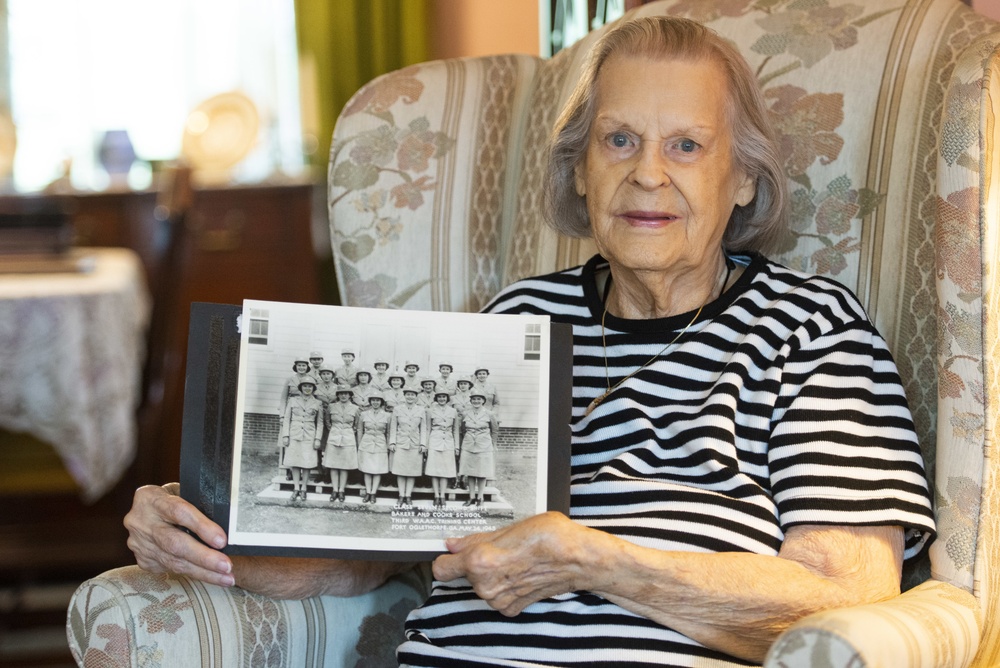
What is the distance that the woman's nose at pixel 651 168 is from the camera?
1255 millimetres

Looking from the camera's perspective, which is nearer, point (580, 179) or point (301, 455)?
point (301, 455)

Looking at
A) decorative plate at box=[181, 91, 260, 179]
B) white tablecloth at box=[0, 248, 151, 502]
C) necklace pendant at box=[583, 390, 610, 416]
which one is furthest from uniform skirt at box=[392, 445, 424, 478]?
decorative plate at box=[181, 91, 260, 179]

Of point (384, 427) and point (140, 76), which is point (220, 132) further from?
point (384, 427)

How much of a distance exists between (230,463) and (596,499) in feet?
1.29

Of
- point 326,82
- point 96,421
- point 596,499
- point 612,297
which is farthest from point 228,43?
point 596,499

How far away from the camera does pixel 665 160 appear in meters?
1.27

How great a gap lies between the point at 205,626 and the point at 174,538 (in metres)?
0.12

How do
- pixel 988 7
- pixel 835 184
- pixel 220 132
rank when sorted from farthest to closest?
pixel 220 132
pixel 988 7
pixel 835 184

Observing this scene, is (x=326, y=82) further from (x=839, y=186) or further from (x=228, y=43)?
(x=839, y=186)

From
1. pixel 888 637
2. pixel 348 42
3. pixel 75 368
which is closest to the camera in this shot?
pixel 888 637

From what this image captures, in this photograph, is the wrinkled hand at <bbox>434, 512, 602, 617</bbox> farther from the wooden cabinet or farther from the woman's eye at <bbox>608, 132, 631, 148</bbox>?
the wooden cabinet

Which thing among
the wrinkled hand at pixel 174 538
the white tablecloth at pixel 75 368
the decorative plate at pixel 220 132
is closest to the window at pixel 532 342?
the wrinkled hand at pixel 174 538

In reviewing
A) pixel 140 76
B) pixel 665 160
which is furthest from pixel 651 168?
pixel 140 76

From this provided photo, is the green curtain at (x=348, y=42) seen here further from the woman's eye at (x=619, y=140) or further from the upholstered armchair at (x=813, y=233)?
the woman's eye at (x=619, y=140)
